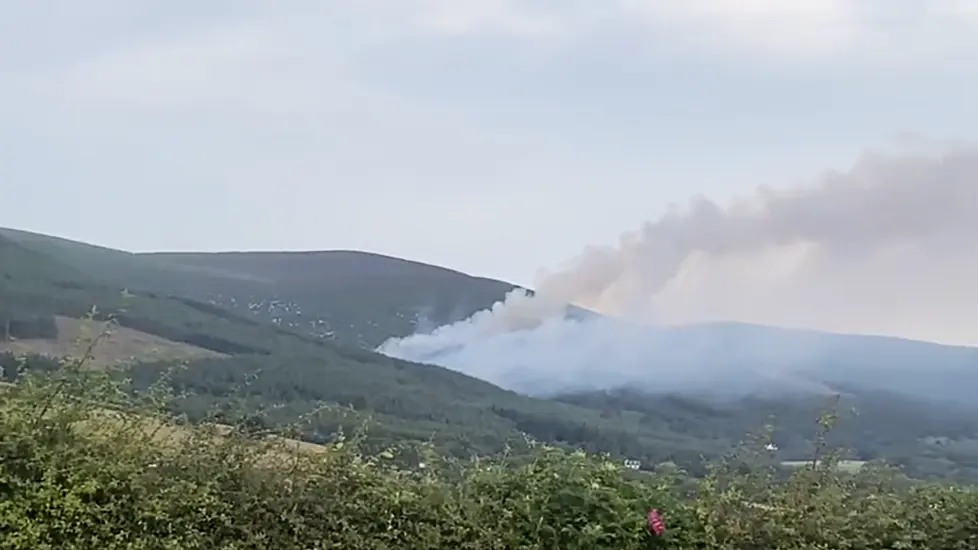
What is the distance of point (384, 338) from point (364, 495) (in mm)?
148260

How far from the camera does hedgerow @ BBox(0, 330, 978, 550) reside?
5121 millimetres

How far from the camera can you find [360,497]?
548 centimetres

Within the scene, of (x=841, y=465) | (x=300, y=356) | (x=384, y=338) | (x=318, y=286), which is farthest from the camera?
(x=318, y=286)

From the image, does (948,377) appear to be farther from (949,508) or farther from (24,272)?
(949,508)

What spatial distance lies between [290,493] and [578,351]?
431 ft

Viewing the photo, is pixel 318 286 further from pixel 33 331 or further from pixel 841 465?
pixel 841 465

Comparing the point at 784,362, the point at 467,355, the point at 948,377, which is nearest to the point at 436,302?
the point at 467,355

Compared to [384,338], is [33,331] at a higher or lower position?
lower

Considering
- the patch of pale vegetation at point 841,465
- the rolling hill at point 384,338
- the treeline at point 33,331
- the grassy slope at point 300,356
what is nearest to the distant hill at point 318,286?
the rolling hill at point 384,338

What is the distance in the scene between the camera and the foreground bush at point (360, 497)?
201 inches

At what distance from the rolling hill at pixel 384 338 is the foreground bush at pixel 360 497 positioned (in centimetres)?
2871

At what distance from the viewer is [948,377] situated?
362ft

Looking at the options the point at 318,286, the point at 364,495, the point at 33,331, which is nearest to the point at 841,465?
the point at 364,495

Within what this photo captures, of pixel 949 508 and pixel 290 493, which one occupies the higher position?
pixel 949 508
